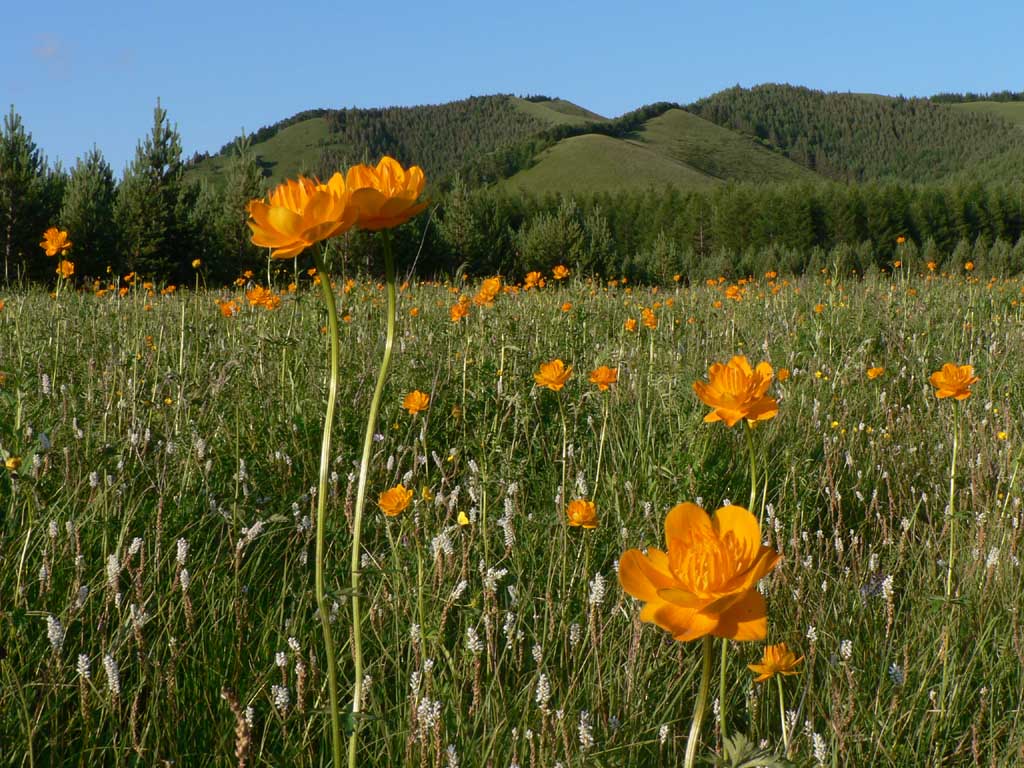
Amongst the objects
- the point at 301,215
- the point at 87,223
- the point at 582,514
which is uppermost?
the point at 87,223

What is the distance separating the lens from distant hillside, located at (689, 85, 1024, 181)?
14700 centimetres

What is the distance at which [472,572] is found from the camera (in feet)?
6.37

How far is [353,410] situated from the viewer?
2.95 metres

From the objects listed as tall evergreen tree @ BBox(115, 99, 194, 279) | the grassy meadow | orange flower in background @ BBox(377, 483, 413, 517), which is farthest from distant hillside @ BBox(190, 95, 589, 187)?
orange flower in background @ BBox(377, 483, 413, 517)

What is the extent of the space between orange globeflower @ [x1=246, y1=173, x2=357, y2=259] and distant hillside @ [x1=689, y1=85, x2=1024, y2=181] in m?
162

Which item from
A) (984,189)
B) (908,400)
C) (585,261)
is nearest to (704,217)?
(984,189)

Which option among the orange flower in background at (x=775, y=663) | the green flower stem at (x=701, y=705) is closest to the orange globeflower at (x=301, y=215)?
the green flower stem at (x=701, y=705)

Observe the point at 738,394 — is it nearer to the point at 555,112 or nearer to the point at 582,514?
the point at 582,514

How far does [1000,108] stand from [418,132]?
12087 cm

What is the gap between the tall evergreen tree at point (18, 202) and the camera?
1795cm

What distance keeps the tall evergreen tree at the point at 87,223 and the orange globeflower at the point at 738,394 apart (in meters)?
20.3

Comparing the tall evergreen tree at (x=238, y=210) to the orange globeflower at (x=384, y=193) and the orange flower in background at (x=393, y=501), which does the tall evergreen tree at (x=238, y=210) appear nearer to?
the orange flower in background at (x=393, y=501)

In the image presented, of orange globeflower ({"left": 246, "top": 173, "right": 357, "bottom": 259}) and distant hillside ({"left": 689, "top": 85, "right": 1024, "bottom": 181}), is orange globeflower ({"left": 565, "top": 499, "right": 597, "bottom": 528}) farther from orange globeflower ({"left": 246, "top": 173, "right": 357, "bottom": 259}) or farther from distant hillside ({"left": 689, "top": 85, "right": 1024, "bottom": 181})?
distant hillside ({"left": 689, "top": 85, "right": 1024, "bottom": 181})

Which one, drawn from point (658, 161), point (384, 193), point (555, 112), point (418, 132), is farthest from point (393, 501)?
point (555, 112)
